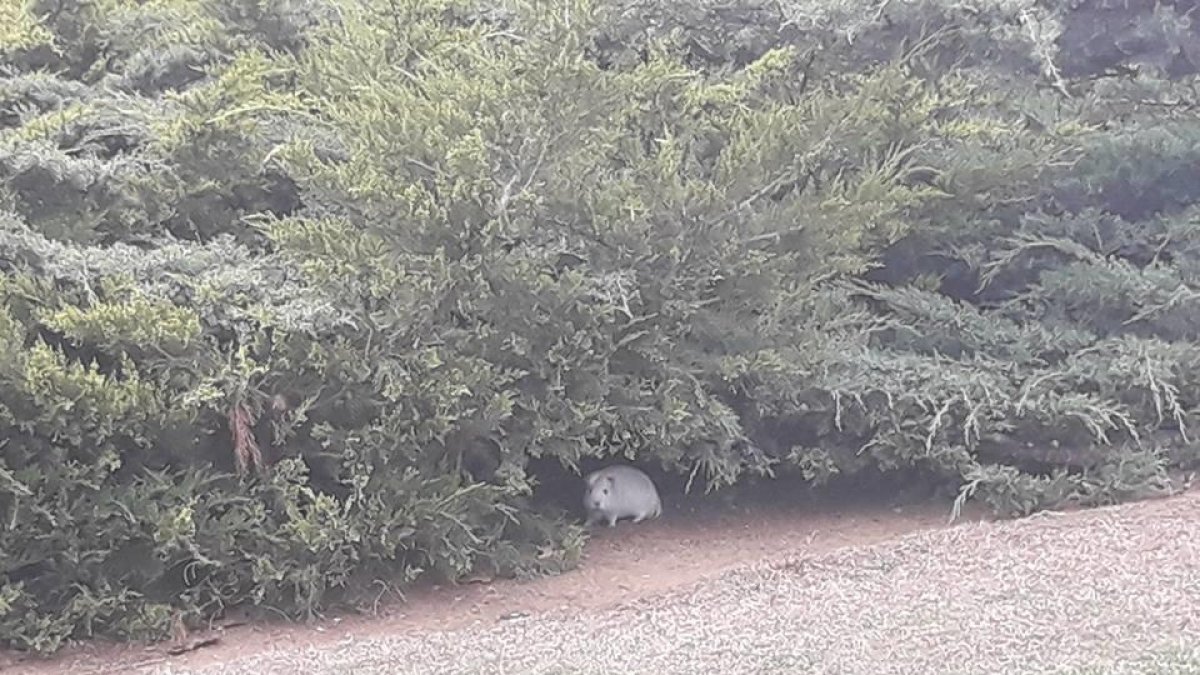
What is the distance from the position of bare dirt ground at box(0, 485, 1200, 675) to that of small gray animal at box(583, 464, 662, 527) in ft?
0.62

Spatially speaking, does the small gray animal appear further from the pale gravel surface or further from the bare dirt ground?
the pale gravel surface

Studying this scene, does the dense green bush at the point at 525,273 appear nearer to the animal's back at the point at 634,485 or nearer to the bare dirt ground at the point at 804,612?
the animal's back at the point at 634,485

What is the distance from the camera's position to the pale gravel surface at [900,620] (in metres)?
5.00

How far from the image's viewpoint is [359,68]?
25.5 feet

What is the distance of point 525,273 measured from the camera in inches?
290

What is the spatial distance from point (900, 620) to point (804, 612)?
576 millimetres

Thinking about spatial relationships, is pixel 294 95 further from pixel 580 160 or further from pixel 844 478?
pixel 844 478

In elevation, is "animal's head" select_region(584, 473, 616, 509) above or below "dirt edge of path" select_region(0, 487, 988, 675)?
above

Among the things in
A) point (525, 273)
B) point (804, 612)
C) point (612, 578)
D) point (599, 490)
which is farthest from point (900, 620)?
point (599, 490)

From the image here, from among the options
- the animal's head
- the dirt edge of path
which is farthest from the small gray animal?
the dirt edge of path

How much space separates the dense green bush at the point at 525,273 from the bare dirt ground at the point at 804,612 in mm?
334

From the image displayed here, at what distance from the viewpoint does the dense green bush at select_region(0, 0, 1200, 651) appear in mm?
6750

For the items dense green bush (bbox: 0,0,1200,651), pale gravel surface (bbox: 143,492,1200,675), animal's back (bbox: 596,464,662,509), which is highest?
dense green bush (bbox: 0,0,1200,651)

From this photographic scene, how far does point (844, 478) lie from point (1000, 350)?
1482 millimetres
